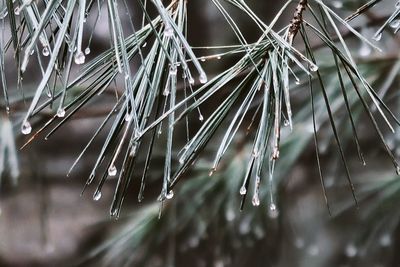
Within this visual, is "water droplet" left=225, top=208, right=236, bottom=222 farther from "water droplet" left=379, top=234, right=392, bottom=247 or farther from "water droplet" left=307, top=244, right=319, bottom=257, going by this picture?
"water droplet" left=379, top=234, right=392, bottom=247

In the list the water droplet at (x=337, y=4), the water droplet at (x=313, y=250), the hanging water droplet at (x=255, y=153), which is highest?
the water droplet at (x=337, y=4)

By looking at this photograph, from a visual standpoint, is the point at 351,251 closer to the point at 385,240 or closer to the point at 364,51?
the point at 385,240

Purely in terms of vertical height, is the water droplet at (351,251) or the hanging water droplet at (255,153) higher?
the water droplet at (351,251)

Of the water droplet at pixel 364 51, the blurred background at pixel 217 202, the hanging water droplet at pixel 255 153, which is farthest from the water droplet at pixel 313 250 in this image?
the hanging water droplet at pixel 255 153

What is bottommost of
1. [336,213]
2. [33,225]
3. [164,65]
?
[164,65]

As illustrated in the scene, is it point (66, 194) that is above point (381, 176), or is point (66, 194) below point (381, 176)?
above

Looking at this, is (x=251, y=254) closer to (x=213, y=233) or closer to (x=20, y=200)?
(x=213, y=233)

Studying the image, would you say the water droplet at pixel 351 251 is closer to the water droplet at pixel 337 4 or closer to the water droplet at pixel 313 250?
the water droplet at pixel 313 250

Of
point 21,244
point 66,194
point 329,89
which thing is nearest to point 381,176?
point 329,89
